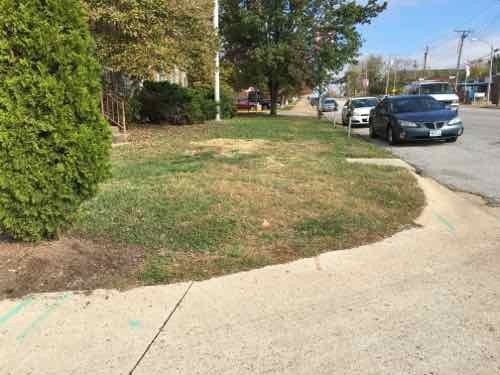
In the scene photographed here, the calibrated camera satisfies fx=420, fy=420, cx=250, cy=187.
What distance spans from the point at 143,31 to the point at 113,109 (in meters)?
3.03

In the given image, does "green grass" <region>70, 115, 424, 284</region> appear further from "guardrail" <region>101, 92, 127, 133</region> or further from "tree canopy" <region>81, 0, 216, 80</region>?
"guardrail" <region>101, 92, 127, 133</region>

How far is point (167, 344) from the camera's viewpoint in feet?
8.90

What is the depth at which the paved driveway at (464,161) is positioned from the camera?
7129 millimetres

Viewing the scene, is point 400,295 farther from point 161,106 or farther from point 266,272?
point 161,106

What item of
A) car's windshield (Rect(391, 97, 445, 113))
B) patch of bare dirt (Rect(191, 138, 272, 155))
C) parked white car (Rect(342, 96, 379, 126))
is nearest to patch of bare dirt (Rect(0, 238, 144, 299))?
patch of bare dirt (Rect(191, 138, 272, 155))

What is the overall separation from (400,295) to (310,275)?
756mm

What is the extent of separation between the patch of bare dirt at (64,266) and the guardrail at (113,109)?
966 centimetres

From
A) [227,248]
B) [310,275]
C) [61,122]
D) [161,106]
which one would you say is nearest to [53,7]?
[61,122]

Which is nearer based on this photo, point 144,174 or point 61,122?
point 61,122

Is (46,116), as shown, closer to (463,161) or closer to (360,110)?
(463,161)

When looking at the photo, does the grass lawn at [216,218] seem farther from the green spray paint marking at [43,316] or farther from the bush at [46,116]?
the bush at [46,116]

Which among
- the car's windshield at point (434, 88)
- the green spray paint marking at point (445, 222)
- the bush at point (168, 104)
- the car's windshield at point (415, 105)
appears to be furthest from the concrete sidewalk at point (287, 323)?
the car's windshield at point (434, 88)

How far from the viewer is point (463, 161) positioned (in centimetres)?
948

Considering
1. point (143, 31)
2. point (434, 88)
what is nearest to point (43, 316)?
point (143, 31)
